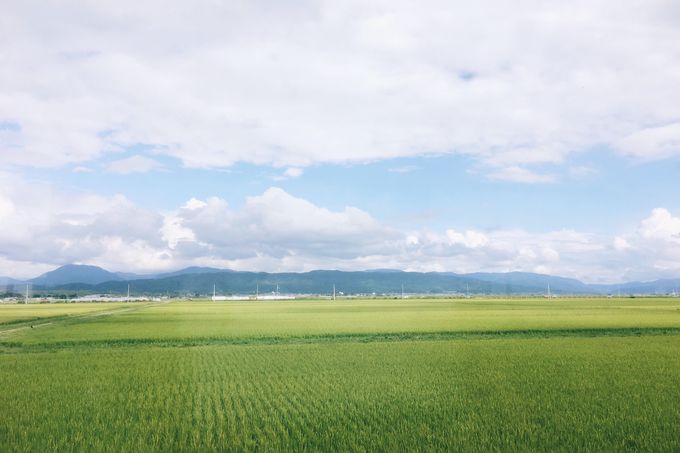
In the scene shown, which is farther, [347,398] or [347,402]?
[347,398]

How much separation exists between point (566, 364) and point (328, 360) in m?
9.49

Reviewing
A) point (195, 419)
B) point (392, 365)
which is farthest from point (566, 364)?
point (195, 419)

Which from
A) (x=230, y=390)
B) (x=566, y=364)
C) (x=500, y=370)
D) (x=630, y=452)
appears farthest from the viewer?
(x=566, y=364)

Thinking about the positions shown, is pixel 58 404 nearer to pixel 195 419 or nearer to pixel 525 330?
pixel 195 419

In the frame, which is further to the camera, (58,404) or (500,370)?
(500,370)

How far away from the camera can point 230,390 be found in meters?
15.9

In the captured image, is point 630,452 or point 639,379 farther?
point 639,379

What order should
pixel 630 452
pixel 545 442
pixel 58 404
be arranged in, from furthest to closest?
1. pixel 58 404
2. pixel 545 442
3. pixel 630 452

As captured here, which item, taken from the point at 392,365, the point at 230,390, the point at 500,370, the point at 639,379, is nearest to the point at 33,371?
the point at 230,390

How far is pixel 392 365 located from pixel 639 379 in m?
8.47

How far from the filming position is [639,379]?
16.9 metres

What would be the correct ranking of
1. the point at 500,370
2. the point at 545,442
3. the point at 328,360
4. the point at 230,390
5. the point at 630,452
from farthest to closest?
the point at 328,360 → the point at 500,370 → the point at 230,390 → the point at 545,442 → the point at 630,452

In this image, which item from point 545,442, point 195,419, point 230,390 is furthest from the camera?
point 230,390

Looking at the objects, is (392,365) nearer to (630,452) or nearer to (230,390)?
(230,390)
